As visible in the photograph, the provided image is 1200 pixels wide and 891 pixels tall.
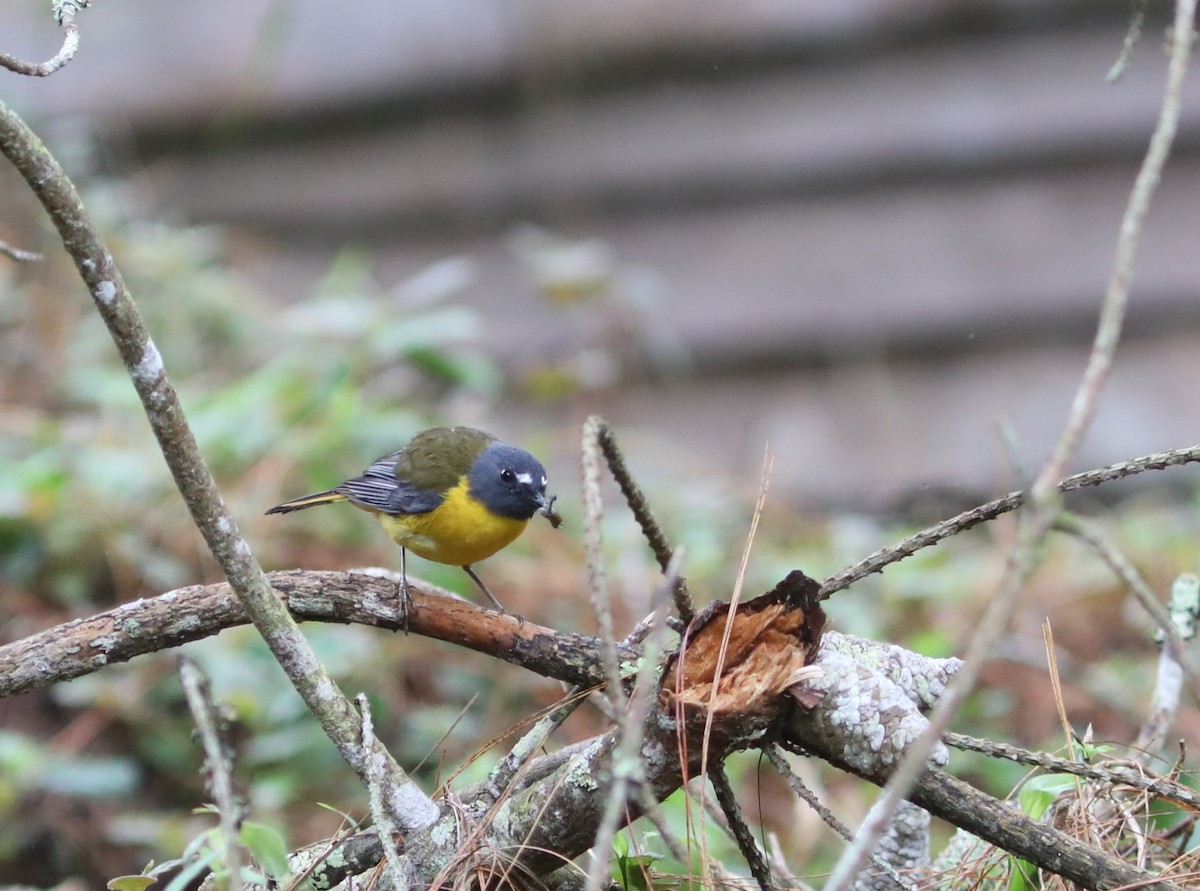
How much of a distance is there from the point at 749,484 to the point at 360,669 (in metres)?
2.72

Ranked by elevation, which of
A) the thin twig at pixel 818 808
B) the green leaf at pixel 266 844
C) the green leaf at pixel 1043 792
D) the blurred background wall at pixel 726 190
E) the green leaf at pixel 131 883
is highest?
the blurred background wall at pixel 726 190

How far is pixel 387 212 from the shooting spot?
6727mm

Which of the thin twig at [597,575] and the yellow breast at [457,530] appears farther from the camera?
the yellow breast at [457,530]

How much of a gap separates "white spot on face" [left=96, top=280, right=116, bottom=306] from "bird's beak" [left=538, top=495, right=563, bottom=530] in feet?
4.33

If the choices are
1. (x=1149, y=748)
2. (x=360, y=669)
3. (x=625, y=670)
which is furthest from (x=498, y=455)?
(x=1149, y=748)

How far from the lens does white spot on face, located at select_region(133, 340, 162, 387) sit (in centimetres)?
155

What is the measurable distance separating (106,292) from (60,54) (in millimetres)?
342

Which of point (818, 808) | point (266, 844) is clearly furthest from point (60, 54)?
point (818, 808)

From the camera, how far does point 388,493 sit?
332cm

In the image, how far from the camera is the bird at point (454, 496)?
10.5 ft

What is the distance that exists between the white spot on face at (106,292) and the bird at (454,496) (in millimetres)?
1676

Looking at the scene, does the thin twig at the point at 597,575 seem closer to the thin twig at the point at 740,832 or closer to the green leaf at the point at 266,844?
the thin twig at the point at 740,832

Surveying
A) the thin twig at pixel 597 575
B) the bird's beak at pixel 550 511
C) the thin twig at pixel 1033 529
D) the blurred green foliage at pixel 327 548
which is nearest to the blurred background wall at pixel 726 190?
the blurred green foliage at pixel 327 548

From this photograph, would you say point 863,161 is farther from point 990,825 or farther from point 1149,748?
point 990,825
